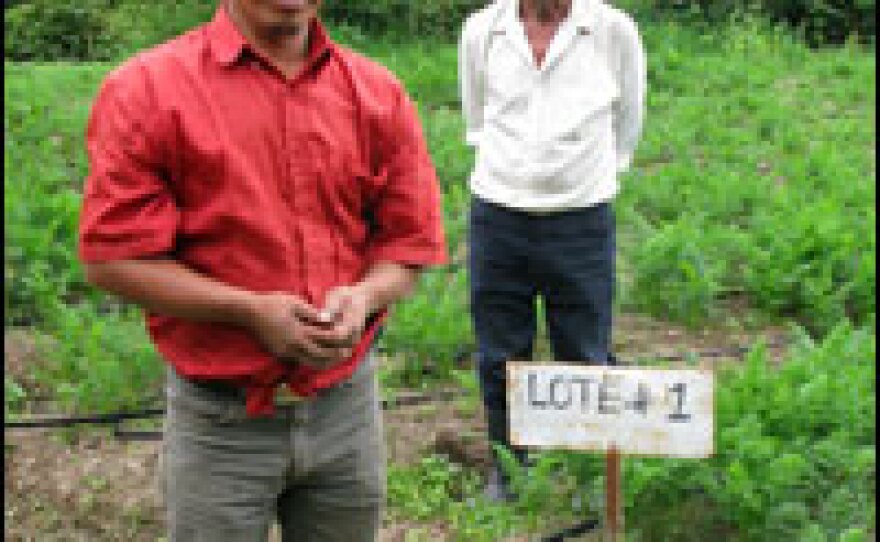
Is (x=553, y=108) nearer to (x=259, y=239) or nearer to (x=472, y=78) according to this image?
(x=472, y=78)

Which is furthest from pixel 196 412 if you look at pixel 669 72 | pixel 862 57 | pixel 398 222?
pixel 862 57

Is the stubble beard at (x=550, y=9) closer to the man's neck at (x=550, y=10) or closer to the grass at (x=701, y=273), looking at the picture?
the man's neck at (x=550, y=10)

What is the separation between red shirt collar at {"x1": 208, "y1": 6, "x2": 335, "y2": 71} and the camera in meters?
1.71

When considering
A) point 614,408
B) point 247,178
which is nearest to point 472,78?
point 614,408

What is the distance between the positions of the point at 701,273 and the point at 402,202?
3312 mm

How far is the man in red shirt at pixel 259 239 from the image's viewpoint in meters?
1.67

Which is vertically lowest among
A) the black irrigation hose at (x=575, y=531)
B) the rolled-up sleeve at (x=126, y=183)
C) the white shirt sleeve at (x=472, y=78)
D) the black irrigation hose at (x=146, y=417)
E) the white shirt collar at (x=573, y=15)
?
the black irrigation hose at (x=575, y=531)

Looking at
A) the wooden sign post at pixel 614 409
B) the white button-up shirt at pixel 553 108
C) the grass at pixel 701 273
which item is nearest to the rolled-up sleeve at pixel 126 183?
the wooden sign post at pixel 614 409

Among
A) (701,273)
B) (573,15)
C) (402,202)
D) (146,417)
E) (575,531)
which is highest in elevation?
(573,15)

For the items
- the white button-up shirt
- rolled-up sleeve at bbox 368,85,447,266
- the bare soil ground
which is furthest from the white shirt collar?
the bare soil ground

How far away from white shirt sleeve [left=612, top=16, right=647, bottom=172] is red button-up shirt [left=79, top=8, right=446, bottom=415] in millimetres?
1349

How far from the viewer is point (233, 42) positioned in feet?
5.64

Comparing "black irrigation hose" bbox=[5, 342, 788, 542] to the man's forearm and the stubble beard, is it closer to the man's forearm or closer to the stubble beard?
the stubble beard

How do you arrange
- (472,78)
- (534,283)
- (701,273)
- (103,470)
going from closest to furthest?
(534,283) → (472,78) → (103,470) → (701,273)
